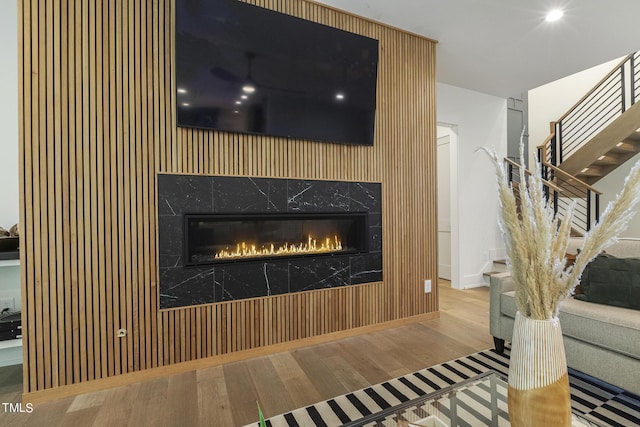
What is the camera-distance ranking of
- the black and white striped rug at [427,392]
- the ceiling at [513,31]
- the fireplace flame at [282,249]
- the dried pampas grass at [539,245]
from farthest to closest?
the ceiling at [513,31]
the fireplace flame at [282,249]
the black and white striped rug at [427,392]
the dried pampas grass at [539,245]

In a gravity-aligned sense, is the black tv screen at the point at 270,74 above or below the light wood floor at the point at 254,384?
above

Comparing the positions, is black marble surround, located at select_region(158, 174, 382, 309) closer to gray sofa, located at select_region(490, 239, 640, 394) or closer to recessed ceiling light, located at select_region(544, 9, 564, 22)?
gray sofa, located at select_region(490, 239, 640, 394)

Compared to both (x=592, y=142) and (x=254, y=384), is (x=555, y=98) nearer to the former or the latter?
(x=592, y=142)

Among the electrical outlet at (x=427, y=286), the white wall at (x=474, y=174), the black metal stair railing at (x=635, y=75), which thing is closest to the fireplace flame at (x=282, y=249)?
the electrical outlet at (x=427, y=286)

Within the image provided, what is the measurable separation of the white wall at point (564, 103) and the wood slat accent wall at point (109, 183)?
5.06 metres

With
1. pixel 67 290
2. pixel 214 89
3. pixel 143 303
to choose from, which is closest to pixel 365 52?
pixel 214 89

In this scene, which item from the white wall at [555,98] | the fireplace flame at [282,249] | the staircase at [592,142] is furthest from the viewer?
the white wall at [555,98]

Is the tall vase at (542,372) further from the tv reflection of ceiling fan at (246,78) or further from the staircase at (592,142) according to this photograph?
the staircase at (592,142)

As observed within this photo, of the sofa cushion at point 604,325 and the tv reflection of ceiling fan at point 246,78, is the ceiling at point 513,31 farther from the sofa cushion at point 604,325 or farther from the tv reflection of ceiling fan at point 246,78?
the sofa cushion at point 604,325

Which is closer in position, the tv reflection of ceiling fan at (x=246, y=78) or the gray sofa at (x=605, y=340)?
the gray sofa at (x=605, y=340)

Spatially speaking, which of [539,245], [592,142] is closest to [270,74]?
[539,245]

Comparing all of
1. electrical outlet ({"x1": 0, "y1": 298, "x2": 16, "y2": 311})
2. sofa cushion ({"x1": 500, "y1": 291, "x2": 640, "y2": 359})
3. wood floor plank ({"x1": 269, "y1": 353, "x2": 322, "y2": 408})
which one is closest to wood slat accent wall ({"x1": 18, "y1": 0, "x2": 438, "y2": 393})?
wood floor plank ({"x1": 269, "y1": 353, "x2": 322, "y2": 408})

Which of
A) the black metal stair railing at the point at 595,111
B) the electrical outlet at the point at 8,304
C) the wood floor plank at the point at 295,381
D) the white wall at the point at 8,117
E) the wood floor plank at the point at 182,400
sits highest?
the black metal stair railing at the point at 595,111

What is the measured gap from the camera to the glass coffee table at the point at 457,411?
41.4 inches
